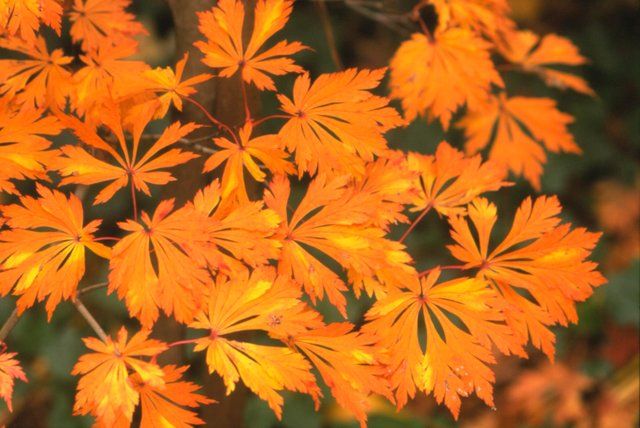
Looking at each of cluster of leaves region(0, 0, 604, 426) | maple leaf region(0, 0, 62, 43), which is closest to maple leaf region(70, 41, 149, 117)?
cluster of leaves region(0, 0, 604, 426)

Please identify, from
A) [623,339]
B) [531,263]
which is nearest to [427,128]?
[623,339]

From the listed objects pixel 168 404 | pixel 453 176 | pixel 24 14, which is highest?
pixel 24 14

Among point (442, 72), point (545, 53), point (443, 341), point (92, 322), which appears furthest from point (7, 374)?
point (545, 53)

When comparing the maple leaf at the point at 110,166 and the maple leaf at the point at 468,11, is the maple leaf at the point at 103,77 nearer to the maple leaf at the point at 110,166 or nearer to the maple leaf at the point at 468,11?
the maple leaf at the point at 110,166

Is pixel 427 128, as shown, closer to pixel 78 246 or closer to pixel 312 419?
pixel 312 419

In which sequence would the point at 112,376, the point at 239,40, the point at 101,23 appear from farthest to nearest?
the point at 101,23
the point at 239,40
the point at 112,376

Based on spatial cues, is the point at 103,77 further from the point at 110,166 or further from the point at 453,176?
the point at 453,176

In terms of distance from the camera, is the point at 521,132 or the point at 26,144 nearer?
the point at 26,144
